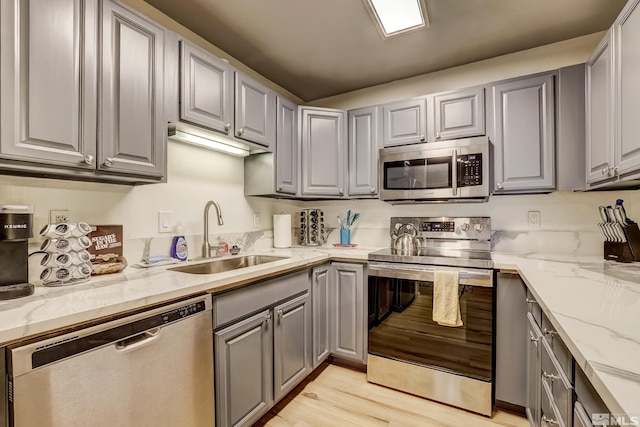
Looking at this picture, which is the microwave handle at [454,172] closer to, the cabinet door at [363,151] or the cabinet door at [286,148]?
the cabinet door at [363,151]

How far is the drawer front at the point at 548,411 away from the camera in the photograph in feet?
3.18

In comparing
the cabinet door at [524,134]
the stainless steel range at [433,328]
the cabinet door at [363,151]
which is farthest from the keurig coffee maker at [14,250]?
the cabinet door at [524,134]

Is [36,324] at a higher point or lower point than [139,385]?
higher

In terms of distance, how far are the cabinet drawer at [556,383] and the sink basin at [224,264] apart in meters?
1.48

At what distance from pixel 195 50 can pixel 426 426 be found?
8.13 feet

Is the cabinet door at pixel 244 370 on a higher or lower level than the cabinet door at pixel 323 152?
lower

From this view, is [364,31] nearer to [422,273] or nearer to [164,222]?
[422,273]

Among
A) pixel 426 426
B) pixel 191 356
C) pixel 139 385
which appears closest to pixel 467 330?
pixel 426 426

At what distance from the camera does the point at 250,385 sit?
1.53 m

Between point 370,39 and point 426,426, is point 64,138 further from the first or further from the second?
point 426,426

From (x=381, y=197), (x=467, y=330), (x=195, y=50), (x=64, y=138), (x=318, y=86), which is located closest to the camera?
(x=64, y=138)

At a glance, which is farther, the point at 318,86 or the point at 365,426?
the point at 318,86

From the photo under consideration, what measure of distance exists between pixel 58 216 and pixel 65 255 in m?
0.25

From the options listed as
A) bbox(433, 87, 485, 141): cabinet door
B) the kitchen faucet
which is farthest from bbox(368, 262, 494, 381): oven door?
the kitchen faucet
